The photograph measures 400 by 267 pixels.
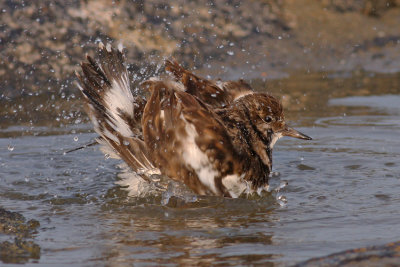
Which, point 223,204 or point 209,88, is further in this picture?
point 209,88

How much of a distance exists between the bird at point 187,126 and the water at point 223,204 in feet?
0.62

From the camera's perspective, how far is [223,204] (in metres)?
4.89

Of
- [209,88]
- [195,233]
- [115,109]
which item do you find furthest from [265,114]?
[195,233]

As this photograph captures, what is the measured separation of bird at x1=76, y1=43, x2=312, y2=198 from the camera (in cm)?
489

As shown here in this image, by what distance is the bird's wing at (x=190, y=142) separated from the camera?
4.87 metres

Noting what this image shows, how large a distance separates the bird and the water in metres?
0.19

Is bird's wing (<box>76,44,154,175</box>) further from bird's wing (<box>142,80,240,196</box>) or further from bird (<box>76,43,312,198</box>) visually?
bird's wing (<box>142,80,240,196</box>)

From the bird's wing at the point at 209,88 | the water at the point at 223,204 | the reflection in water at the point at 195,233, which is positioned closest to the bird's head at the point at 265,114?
the bird's wing at the point at 209,88

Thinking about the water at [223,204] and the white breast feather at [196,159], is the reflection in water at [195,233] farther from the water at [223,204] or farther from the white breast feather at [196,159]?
the white breast feather at [196,159]

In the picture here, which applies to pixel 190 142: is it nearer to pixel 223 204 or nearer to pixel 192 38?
pixel 223 204

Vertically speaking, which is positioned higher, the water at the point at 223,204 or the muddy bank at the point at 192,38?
the muddy bank at the point at 192,38

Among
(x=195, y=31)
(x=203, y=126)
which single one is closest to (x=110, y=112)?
(x=203, y=126)

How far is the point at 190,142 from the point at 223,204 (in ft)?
1.45

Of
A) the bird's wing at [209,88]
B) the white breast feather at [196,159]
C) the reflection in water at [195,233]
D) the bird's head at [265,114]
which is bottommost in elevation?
the reflection in water at [195,233]
